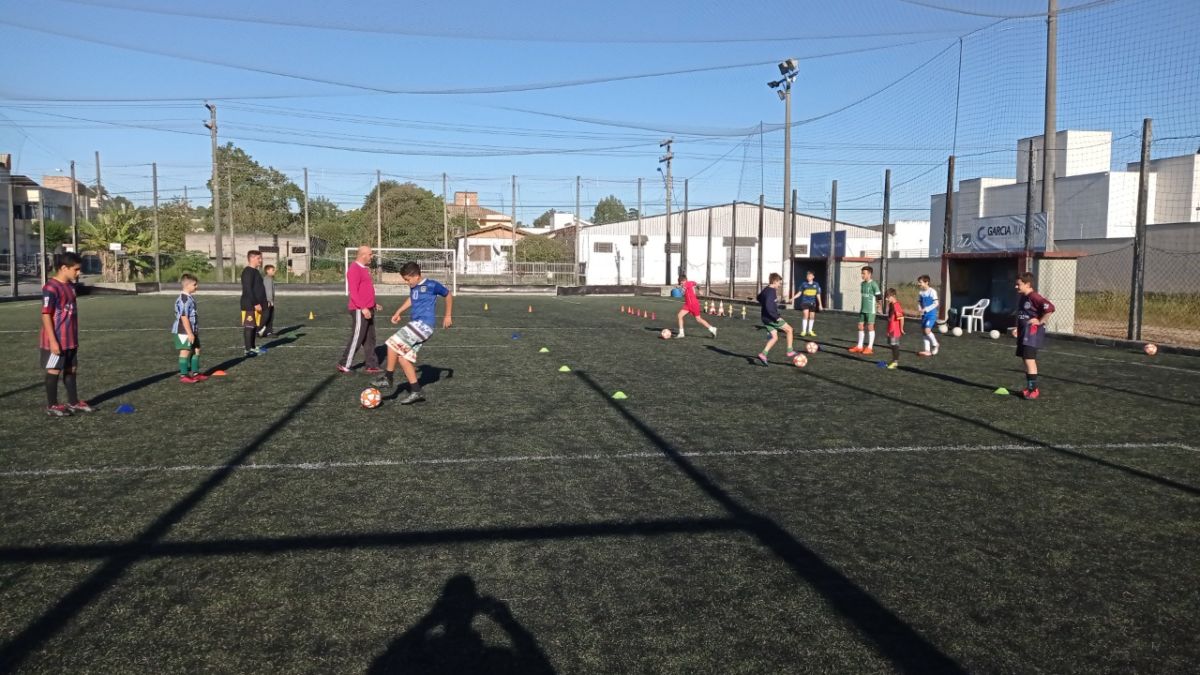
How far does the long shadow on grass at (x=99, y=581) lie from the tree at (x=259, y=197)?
8670cm

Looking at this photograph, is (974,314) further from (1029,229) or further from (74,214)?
(74,214)

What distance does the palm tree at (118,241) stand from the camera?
5303 centimetres

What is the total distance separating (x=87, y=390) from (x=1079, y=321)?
2549cm

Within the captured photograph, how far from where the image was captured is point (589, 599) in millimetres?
4570

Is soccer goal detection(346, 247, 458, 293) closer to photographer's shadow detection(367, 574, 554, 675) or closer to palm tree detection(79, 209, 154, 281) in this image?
palm tree detection(79, 209, 154, 281)

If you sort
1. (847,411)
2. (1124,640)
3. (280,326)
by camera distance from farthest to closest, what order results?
(280,326) < (847,411) < (1124,640)

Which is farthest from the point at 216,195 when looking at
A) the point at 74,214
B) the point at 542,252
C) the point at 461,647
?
the point at 461,647

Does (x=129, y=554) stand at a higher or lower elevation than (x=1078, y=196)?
lower

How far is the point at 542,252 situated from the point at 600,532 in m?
63.7

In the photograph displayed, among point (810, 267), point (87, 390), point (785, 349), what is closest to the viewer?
point (87, 390)

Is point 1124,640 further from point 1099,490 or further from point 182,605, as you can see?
point 182,605

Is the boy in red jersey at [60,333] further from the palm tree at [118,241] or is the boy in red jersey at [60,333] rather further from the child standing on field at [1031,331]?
the palm tree at [118,241]

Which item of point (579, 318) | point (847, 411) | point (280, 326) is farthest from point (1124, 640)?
point (579, 318)

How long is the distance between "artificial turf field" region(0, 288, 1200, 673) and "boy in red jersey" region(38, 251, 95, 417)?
0.39 meters
